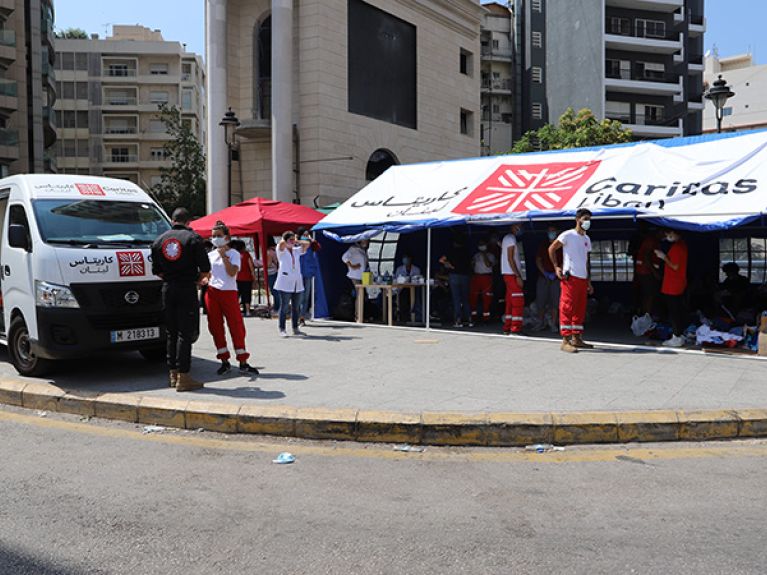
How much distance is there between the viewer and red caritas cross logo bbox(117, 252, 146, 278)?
24.6 ft

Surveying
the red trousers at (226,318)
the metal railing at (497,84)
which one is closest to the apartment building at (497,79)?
the metal railing at (497,84)

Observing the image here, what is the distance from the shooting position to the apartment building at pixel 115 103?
2424 inches

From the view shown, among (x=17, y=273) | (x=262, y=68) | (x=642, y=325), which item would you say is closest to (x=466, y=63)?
(x=262, y=68)

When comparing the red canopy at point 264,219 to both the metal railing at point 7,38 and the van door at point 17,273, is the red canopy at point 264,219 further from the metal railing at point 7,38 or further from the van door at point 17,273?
the metal railing at point 7,38

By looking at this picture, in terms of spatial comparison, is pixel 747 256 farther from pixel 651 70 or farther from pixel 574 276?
pixel 651 70

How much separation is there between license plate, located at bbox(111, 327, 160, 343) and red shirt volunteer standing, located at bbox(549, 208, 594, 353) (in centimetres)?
565

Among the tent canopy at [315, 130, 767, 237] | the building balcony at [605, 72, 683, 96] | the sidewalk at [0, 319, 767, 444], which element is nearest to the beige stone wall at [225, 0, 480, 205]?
the tent canopy at [315, 130, 767, 237]

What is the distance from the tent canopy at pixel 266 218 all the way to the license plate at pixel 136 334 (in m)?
7.78

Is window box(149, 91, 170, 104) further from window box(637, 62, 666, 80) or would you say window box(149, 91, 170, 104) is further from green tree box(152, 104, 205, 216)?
window box(637, 62, 666, 80)

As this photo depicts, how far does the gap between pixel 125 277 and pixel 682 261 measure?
8198mm

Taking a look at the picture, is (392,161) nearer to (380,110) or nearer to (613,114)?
(380,110)

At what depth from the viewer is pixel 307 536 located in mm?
3631

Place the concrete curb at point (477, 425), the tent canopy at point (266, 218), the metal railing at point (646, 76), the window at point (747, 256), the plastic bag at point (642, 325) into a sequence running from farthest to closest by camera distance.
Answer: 1. the metal railing at point (646, 76)
2. the tent canopy at point (266, 218)
3. the window at point (747, 256)
4. the plastic bag at point (642, 325)
5. the concrete curb at point (477, 425)

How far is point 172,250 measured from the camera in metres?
6.88
